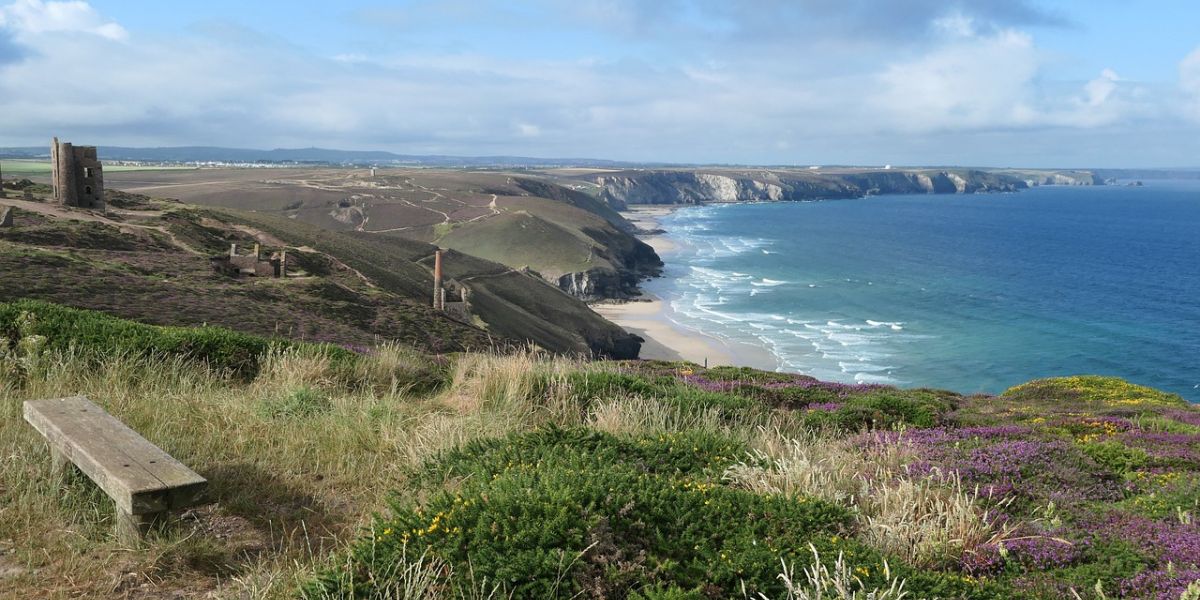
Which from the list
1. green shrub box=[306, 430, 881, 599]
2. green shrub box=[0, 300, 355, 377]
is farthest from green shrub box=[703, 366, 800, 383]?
green shrub box=[306, 430, 881, 599]

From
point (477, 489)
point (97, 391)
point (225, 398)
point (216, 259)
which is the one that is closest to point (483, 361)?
point (225, 398)

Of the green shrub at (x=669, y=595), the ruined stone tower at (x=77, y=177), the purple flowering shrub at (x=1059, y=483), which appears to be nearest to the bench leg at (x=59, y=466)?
the green shrub at (x=669, y=595)

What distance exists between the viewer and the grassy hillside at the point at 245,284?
2662 cm

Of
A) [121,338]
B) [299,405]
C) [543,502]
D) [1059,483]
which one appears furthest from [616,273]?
[543,502]

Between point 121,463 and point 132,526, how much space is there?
19.0 inches

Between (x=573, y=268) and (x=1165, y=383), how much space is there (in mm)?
57238

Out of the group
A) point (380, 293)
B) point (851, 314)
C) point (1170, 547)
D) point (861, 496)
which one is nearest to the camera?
point (1170, 547)

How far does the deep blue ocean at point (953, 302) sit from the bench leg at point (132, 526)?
47368 mm

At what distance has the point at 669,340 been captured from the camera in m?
62.6

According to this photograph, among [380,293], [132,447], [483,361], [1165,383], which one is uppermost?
[132,447]

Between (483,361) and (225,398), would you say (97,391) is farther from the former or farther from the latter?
(483,361)

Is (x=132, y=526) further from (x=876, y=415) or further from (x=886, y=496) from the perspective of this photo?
(x=876, y=415)

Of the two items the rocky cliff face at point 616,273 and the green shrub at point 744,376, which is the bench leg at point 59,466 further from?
the rocky cliff face at point 616,273

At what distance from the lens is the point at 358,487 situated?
6.04 m
